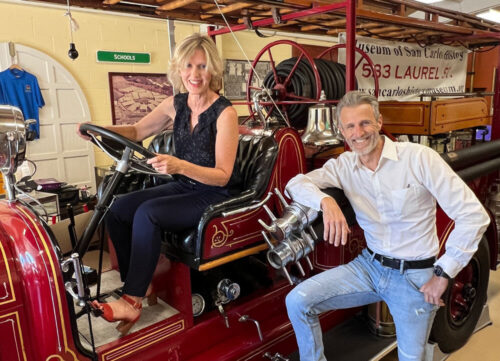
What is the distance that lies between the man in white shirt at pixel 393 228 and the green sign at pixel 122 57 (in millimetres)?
5396

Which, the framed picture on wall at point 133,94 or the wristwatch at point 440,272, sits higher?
the framed picture on wall at point 133,94

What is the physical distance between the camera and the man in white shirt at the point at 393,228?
1.74 m

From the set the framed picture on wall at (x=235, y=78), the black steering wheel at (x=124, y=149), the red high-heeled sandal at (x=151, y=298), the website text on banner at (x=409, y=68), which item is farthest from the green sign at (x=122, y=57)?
the red high-heeled sandal at (x=151, y=298)

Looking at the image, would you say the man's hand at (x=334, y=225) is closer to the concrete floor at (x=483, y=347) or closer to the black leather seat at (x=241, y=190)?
the black leather seat at (x=241, y=190)

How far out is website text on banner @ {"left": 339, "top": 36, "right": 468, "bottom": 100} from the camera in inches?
146

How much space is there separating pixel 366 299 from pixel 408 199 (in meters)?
0.53

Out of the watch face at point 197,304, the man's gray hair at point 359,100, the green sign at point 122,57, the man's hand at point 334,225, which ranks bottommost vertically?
the watch face at point 197,304

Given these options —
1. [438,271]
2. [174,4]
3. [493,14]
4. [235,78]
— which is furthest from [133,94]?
[493,14]

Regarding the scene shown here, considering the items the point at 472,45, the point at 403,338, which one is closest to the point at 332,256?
the point at 403,338

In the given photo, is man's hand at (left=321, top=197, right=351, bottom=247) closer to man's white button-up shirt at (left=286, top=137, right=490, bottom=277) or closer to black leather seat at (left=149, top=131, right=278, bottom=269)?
man's white button-up shirt at (left=286, top=137, right=490, bottom=277)

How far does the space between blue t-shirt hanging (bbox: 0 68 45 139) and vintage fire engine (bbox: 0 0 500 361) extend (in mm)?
3768

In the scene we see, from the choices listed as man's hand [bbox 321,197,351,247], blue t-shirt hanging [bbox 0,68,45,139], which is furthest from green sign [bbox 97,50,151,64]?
man's hand [bbox 321,197,351,247]

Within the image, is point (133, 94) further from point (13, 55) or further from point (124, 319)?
point (124, 319)

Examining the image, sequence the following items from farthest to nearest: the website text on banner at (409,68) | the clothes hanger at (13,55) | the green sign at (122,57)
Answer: the green sign at (122,57) < the clothes hanger at (13,55) < the website text on banner at (409,68)
